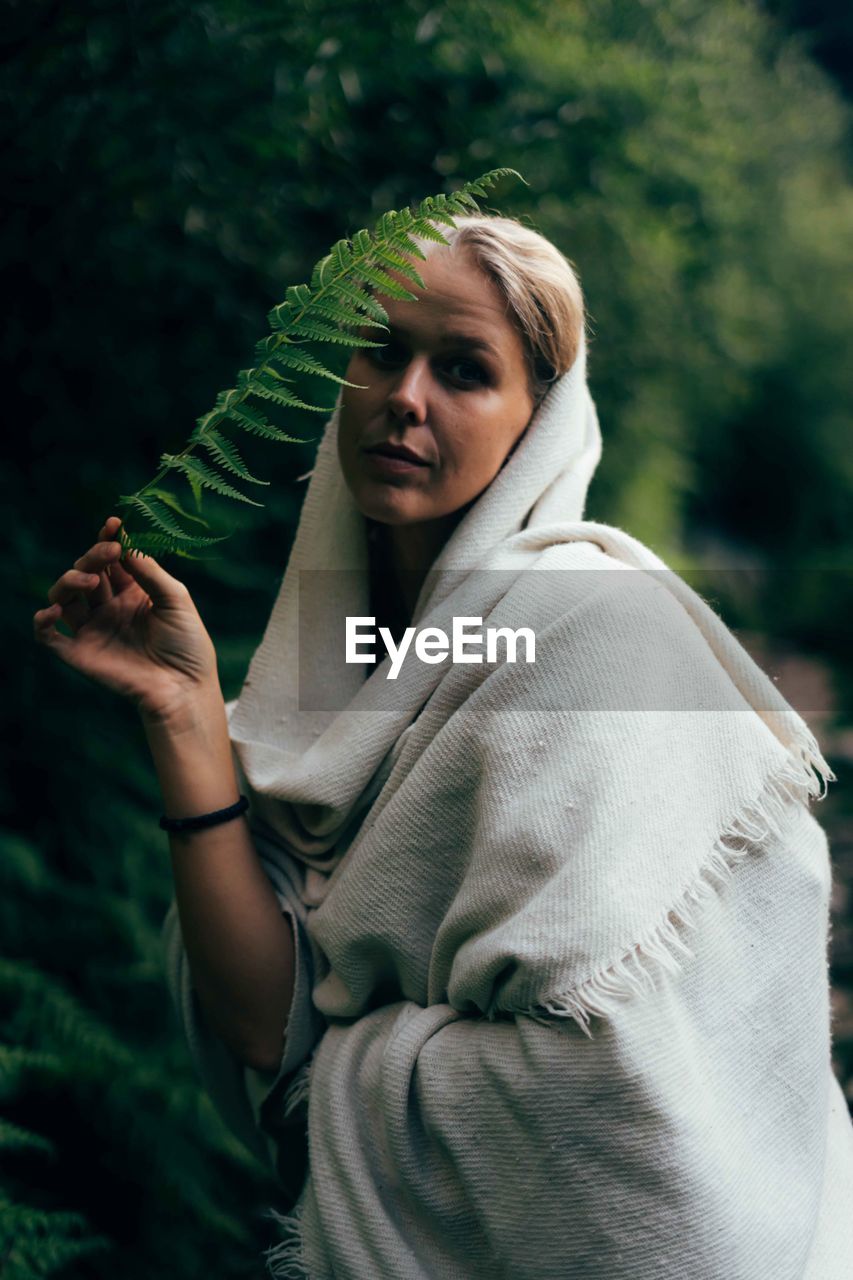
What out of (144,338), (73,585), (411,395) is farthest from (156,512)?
(144,338)

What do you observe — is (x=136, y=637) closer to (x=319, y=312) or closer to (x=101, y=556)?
(x=101, y=556)

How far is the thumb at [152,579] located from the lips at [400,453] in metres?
0.35

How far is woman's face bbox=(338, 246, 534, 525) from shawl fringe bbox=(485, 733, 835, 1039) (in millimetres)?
596

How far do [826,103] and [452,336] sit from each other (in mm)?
8656

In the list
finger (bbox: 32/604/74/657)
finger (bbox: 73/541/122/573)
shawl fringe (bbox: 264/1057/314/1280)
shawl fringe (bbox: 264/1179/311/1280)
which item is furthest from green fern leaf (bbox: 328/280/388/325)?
shawl fringe (bbox: 264/1179/311/1280)

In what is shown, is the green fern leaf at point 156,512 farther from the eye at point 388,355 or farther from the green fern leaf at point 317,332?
the eye at point 388,355

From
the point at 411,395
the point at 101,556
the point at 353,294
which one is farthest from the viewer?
the point at 411,395

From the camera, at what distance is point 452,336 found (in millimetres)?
1555

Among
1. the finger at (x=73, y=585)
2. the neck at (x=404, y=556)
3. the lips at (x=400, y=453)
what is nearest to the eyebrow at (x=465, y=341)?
the lips at (x=400, y=453)

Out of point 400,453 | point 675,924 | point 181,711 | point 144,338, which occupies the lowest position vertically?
point 675,924

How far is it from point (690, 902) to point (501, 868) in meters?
0.22

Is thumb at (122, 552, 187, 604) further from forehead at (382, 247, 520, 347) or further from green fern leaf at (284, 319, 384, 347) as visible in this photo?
forehead at (382, 247, 520, 347)

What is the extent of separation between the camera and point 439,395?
1.57 metres

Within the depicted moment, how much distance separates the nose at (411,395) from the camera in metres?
1.54
